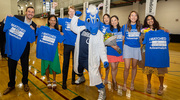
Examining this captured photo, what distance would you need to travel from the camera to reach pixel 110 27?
3.00m

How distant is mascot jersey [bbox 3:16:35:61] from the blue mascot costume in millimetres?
1192

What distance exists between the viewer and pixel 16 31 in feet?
8.49

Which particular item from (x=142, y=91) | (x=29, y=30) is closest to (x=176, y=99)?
(x=142, y=91)

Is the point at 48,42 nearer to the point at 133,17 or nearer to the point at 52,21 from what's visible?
the point at 52,21

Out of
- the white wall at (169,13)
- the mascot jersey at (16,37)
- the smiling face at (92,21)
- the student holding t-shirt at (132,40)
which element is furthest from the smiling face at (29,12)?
the white wall at (169,13)

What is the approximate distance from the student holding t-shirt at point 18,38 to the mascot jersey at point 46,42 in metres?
0.17

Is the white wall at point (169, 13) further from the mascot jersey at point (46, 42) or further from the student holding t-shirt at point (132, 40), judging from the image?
the mascot jersey at point (46, 42)

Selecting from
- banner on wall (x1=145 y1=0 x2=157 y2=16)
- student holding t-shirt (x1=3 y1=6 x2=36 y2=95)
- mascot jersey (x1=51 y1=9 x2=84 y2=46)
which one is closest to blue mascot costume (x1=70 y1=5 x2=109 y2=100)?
mascot jersey (x1=51 y1=9 x2=84 y2=46)

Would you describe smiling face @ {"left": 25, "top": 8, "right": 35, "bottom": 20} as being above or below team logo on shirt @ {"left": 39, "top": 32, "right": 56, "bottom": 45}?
above

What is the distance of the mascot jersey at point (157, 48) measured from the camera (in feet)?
8.54

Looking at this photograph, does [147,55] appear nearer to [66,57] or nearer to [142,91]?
[142,91]

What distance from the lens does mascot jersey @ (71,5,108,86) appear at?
7.00 feet

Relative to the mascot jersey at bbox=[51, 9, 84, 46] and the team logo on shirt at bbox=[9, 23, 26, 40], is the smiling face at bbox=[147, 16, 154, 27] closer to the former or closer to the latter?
the mascot jersey at bbox=[51, 9, 84, 46]

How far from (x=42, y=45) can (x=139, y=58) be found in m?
2.30
